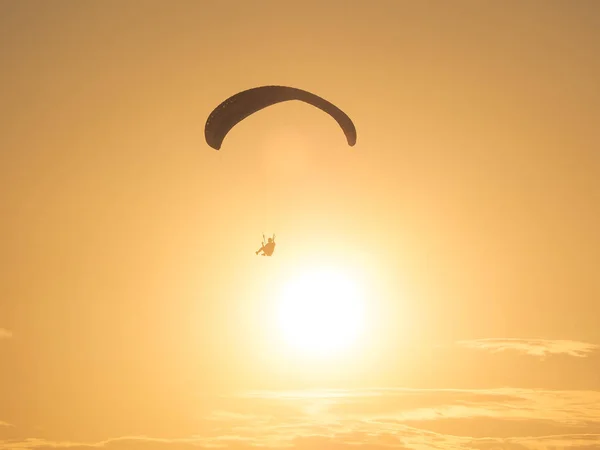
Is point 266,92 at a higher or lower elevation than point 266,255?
higher

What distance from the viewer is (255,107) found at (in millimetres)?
48062

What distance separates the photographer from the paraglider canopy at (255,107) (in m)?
46.6

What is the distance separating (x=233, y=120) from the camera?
4794 cm

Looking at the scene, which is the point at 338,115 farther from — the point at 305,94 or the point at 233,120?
the point at 233,120

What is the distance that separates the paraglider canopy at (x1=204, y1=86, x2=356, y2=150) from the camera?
4664cm

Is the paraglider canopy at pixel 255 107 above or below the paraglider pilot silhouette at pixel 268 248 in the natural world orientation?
above

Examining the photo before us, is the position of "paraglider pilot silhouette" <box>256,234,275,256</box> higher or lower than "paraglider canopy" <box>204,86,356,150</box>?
lower

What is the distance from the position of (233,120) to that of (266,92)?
6.73 feet

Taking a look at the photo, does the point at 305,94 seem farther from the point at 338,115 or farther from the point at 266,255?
the point at 266,255

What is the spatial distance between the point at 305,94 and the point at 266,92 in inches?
70.9

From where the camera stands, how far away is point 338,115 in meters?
46.9

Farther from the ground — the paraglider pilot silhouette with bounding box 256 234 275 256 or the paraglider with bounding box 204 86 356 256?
the paraglider with bounding box 204 86 356 256

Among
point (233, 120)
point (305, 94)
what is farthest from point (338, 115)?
point (233, 120)

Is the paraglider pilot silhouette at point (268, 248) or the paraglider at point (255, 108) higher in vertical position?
the paraglider at point (255, 108)
